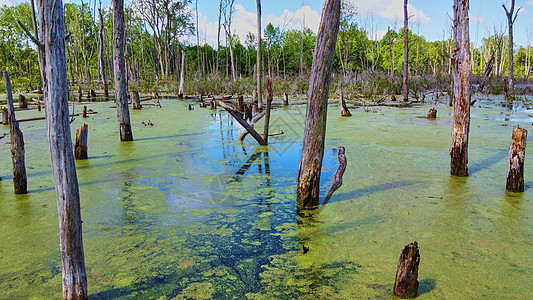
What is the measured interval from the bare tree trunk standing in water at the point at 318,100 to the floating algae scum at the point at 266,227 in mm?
368

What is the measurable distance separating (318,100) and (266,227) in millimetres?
1269

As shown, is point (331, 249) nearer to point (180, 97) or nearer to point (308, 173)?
point (308, 173)

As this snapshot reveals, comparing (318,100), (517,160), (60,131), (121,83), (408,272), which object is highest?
(121,83)

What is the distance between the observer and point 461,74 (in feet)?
14.1

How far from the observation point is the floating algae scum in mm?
2453

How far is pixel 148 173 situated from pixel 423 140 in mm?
5049

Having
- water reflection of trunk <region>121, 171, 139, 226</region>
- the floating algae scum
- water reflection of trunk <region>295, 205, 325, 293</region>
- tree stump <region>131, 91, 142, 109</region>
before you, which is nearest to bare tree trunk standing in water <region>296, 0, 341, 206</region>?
water reflection of trunk <region>295, 205, 325, 293</region>

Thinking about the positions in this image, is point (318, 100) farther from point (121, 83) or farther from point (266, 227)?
point (121, 83)

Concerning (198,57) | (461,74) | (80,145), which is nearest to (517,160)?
(461,74)

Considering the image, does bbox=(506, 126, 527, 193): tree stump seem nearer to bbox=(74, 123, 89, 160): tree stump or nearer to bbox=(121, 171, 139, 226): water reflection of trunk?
bbox=(121, 171, 139, 226): water reflection of trunk

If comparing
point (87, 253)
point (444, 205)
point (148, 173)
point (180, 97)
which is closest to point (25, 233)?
point (87, 253)

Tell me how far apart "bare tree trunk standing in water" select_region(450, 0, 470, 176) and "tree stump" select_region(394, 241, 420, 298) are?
2.77 meters

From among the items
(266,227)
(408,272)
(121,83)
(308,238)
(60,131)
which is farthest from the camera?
(121,83)

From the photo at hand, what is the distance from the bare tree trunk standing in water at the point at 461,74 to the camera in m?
4.22
